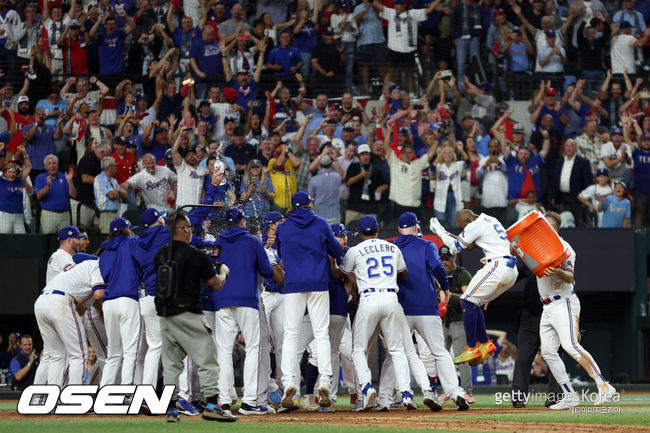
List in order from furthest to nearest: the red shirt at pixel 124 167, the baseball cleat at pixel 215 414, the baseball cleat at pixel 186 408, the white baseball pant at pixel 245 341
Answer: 1. the red shirt at pixel 124 167
2. the white baseball pant at pixel 245 341
3. the baseball cleat at pixel 186 408
4. the baseball cleat at pixel 215 414

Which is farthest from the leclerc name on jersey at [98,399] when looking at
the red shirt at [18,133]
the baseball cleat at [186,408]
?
the red shirt at [18,133]

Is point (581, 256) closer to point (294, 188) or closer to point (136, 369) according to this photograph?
point (294, 188)

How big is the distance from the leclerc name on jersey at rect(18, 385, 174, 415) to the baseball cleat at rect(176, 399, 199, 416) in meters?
0.53

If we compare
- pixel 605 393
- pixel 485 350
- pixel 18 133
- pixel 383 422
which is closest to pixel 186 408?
pixel 383 422

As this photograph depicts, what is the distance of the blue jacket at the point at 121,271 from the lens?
11.9m

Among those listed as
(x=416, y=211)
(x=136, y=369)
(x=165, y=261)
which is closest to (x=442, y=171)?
(x=416, y=211)

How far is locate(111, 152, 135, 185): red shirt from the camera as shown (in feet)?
58.6

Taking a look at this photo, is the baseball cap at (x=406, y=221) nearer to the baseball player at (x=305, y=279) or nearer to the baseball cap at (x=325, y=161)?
the baseball player at (x=305, y=279)

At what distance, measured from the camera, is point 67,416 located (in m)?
11.3

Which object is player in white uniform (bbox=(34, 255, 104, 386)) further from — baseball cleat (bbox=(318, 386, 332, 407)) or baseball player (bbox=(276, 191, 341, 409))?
baseball cleat (bbox=(318, 386, 332, 407))

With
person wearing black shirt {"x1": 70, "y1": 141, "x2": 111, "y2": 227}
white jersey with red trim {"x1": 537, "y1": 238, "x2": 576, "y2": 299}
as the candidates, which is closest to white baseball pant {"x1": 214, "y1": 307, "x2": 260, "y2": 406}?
white jersey with red trim {"x1": 537, "y1": 238, "x2": 576, "y2": 299}

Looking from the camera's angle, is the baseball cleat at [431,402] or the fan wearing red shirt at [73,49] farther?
the fan wearing red shirt at [73,49]

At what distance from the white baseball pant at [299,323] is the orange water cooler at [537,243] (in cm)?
235

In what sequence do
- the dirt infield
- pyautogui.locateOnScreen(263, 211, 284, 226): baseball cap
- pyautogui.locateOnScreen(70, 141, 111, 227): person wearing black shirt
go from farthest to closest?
pyautogui.locateOnScreen(70, 141, 111, 227): person wearing black shirt < pyautogui.locateOnScreen(263, 211, 284, 226): baseball cap < the dirt infield
